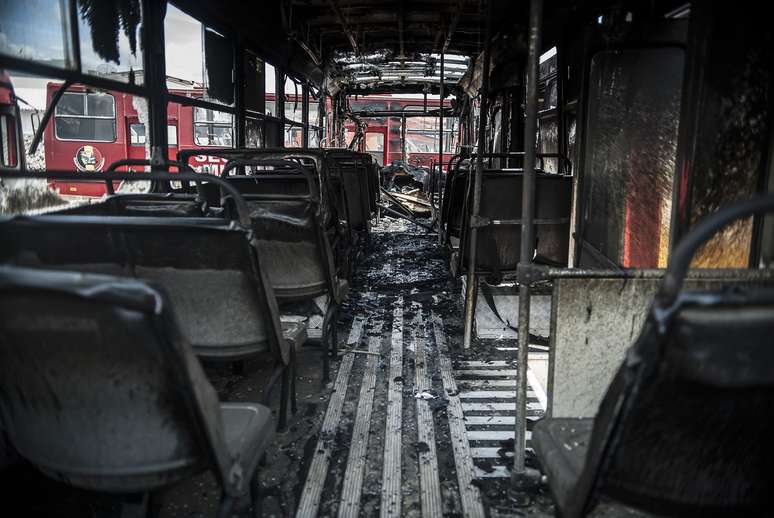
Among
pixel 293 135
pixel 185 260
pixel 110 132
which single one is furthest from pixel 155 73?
pixel 110 132

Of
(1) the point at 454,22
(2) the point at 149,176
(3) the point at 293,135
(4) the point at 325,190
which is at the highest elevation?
(1) the point at 454,22

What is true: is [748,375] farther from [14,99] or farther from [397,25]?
[397,25]

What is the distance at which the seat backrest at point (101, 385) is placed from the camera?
3.66ft

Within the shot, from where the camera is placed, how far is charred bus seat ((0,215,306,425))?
1.76m

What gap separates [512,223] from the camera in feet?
13.7

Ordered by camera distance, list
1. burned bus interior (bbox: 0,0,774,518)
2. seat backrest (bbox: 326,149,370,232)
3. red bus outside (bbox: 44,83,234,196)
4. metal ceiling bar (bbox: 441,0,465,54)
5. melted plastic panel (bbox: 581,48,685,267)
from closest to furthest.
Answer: burned bus interior (bbox: 0,0,774,518) < melted plastic panel (bbox: 581,48,685,267) < metal ceiling bar (bbox: 441,0,465,54) < seat backrest (bbox: 326,149,370,232) < red bus outside (bbox: 44,83,234,196)

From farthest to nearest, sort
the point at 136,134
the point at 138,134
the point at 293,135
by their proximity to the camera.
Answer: the point at 138,134 < the point at 136,134 < the point at 293,135

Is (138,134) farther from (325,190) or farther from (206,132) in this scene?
(325,190)

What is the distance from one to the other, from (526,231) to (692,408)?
1.29 metres

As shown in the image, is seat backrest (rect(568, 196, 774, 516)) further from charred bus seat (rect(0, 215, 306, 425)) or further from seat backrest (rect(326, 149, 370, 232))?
seat backrest (rect(326, 149, 370, 232))

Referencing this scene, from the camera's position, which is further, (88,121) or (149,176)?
(88,121)

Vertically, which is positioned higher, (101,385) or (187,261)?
(187,261)

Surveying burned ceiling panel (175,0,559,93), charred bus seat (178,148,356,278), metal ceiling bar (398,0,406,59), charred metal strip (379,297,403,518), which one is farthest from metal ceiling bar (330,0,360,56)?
charred metal strip (379,297,403,518)

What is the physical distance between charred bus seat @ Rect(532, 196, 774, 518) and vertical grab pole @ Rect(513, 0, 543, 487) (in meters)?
0.93
